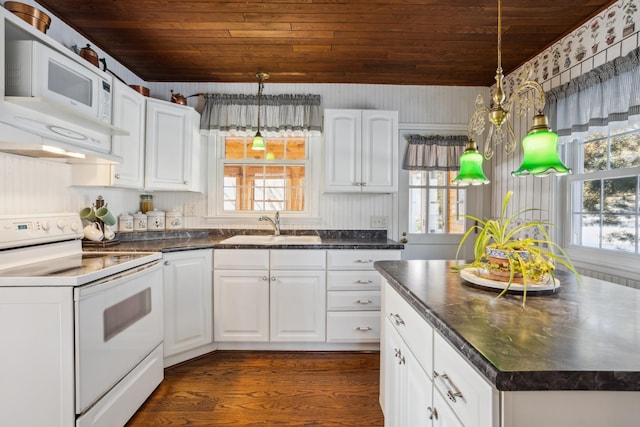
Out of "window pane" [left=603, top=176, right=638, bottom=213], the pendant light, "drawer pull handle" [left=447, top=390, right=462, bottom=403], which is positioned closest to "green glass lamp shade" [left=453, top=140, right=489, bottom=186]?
the pendant light

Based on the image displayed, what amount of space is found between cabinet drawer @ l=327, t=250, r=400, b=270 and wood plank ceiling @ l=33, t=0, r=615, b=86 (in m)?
1.61

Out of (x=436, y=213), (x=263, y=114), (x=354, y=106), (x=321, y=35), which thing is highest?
(x=321, y=35)

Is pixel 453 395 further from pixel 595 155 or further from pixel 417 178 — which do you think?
pixel 417 178

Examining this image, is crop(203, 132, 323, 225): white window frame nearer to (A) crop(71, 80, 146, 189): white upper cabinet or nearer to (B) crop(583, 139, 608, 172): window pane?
(A) crop(71, 80, 146, 189): white upper cabinet

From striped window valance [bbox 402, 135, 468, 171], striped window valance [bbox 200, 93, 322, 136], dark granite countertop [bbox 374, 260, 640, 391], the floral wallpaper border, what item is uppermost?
the floral wallpaper border

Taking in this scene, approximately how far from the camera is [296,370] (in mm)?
2408

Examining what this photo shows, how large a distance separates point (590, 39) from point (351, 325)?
8.58 feet

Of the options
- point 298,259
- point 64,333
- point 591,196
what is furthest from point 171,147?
point 591,196

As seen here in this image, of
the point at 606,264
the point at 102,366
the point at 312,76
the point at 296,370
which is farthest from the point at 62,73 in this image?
the point at 606,264

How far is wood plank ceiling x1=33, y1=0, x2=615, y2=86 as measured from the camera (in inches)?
80.1

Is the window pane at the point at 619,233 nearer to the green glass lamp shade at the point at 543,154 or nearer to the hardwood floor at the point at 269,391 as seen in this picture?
the green glass lamp shade at the point at 543,154

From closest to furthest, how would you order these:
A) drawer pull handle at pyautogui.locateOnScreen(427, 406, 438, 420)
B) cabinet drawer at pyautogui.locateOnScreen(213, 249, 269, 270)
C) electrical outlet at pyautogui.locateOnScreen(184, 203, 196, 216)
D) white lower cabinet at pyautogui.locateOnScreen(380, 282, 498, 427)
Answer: white lower cabinet at pyautogui.locateOnScreen(380, 282, 498, 427), drawer pull handle at pyautogui.locateOnScreen(427, 406, 438, 420), cabinet drawer at pyautogui.locateOnScreen(213, 249, 269, 270), electrical outlet at pyautogui.locateOnScreen(184, 203, 196, 216)

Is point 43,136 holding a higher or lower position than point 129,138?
lower

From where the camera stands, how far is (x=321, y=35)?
2.35 m
